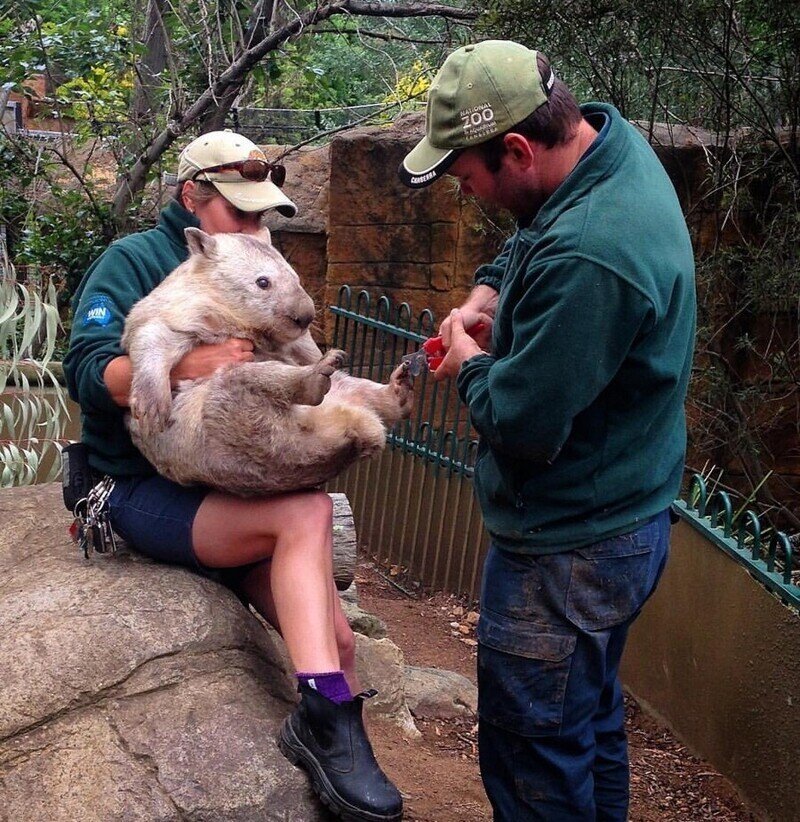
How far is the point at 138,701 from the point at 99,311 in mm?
1168

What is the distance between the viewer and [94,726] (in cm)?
285

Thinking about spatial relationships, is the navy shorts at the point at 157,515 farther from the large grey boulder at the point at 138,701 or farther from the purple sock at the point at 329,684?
the purple sock at the point at 329,684

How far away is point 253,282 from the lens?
3311mm

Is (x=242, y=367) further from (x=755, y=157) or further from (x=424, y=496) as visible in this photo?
(x=755, y=157)

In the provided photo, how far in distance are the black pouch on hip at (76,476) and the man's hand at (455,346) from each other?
117 centimetres

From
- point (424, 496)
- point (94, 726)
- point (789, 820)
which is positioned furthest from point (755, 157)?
point (94, 726)

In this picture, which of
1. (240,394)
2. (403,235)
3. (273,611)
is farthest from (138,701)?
(403,235)

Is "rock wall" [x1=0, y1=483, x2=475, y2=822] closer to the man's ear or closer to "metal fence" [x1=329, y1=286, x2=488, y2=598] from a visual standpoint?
the man's ear

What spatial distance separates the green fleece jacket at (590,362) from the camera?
7.52 ft

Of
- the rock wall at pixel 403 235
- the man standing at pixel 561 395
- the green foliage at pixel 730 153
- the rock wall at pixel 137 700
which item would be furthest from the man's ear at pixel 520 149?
the rock wall at pixel 403 235

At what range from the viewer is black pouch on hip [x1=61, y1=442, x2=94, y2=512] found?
10.8ft

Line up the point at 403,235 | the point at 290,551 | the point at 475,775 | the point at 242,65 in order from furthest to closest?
the point at 403,235 < the point at 242,65 < the point at 475,775 < the point at 290,551

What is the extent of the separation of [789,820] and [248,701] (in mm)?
2148

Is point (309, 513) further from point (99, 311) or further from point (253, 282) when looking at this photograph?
point (99, 311)
